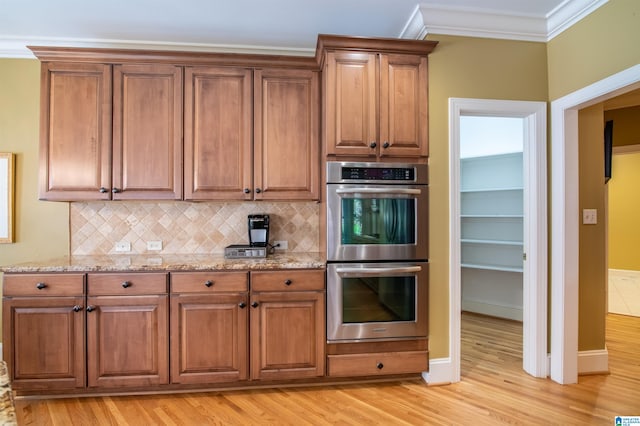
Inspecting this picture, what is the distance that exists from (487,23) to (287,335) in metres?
2.76

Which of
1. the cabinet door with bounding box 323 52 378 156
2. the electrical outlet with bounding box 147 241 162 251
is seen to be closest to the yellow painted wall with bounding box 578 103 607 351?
the cabinet door with bounding box 323 52 378 156

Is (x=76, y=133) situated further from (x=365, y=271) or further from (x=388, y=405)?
(x=388, y=405)

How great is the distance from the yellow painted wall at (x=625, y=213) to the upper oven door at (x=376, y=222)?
5.21 m

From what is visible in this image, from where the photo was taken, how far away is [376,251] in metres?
2.33

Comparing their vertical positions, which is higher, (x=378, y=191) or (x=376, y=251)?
(x=378, y=191)

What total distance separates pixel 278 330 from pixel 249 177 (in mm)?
1171

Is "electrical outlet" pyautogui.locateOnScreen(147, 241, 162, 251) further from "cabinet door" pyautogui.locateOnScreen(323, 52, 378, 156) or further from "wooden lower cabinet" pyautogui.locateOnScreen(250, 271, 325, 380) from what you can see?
"cabinet door" pyautogui.locateOnScreen(323, 52, 378, 156)

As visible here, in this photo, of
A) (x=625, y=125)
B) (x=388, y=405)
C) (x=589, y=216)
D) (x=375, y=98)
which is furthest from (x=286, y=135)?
(x=625, y=125)

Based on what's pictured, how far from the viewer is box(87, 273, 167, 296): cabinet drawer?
2186 mm

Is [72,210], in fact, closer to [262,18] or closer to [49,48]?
[49,48]

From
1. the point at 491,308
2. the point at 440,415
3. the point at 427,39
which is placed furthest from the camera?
the point at 491,308

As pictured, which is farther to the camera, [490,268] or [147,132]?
[490,268]

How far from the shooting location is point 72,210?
275 cm

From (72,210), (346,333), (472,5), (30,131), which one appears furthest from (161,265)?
(472,5)
